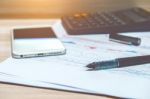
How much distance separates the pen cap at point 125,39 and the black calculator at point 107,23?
38mm

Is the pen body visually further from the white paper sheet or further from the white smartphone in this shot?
the white smartphone

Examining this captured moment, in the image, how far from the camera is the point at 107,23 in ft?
2.53

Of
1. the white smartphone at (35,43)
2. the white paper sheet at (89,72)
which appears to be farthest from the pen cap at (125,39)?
the white smartphone at (35,43)

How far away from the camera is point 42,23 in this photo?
2.85ft

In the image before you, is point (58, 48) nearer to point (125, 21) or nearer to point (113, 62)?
point (113, 62)

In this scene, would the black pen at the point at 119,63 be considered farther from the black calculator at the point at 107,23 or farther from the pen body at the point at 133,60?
the black calculator at the point at 107,23

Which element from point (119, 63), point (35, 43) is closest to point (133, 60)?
point (119, 63)

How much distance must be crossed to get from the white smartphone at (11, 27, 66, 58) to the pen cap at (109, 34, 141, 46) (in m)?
0.14

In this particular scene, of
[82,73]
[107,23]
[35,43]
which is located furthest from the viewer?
[107,23]

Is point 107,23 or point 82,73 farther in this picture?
point 107,23

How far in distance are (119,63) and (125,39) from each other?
149 millimetres

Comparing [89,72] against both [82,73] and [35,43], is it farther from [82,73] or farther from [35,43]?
[35,43]

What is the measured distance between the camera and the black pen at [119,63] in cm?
54

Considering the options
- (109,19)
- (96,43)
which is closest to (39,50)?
(96,43)
